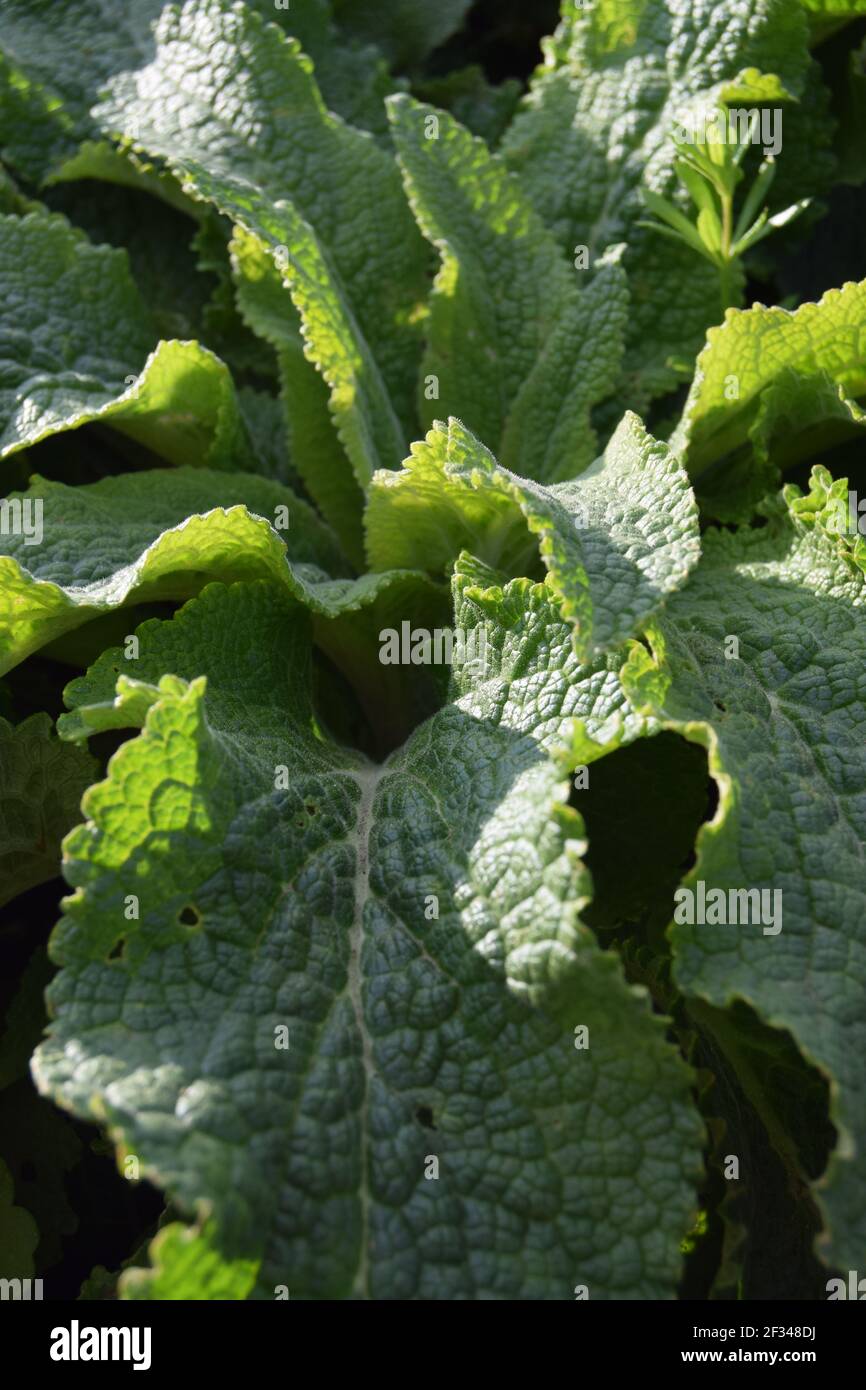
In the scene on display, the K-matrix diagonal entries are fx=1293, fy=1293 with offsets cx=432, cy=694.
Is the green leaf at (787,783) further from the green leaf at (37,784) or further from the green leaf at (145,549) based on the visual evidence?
the green leaf at (37,784)

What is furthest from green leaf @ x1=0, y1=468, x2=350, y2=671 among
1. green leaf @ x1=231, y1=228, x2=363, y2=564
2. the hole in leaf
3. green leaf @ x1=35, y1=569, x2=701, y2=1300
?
the hole in leaf

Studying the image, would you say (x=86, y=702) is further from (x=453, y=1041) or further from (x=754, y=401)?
(x=754, y=401)

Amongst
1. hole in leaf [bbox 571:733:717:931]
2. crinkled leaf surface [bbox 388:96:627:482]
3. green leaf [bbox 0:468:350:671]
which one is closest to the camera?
green leaf [bbox 0:468:350:671]

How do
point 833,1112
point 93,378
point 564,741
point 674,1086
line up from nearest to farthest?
point 833,1112, point 674,1086, point 564,741, point 93,378

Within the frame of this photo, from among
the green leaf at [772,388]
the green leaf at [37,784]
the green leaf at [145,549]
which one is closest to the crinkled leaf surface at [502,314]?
the green leaf at [772,388]

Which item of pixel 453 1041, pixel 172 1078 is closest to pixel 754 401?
pixel 453 1041

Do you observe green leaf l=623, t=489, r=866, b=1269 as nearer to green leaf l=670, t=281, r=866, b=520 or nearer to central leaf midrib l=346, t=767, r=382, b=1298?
green leaf l=670, t=281, r=866, b=520
